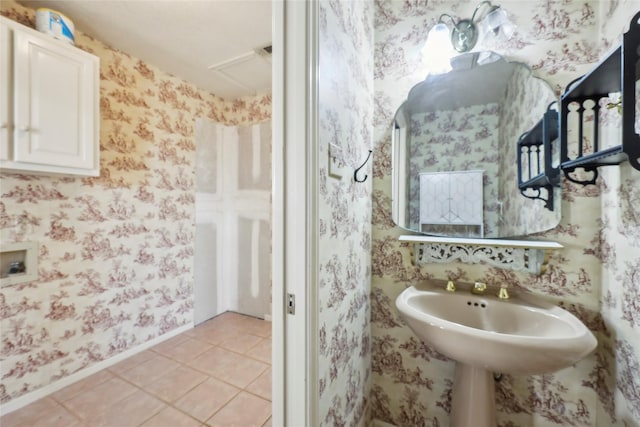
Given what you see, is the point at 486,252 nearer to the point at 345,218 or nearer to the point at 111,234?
the point at 345,218

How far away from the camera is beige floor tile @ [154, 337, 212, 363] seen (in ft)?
6.58

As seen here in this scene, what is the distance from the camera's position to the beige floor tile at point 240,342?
212 cm

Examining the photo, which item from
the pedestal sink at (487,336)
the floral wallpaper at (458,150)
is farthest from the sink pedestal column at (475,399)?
the floral wallpaper at (458,150)

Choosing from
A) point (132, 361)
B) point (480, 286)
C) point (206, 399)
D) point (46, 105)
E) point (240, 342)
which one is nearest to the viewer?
point (480, 286)

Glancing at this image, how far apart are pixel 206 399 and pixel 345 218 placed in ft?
4.73

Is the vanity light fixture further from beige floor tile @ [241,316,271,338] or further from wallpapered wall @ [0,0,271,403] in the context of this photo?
beige floor tile @ [241,316,271,338]

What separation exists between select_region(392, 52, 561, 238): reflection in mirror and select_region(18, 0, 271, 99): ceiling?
1.10m

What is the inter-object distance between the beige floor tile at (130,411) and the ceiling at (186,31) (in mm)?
2280

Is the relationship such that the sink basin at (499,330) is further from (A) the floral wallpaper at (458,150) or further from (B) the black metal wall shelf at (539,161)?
(B) the black metal wall shelf at (539,161)

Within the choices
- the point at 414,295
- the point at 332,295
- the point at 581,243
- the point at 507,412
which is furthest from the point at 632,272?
the point at 332,295

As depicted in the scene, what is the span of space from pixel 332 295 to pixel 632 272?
945 mm

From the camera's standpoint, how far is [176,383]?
1701mm

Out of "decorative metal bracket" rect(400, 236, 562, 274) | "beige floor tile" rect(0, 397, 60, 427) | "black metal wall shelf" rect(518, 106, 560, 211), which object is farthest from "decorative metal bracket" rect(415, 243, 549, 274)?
"beige floor tile" rect(0, 397, 60, 427)

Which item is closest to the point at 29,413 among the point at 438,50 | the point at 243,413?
the point at 243,413
